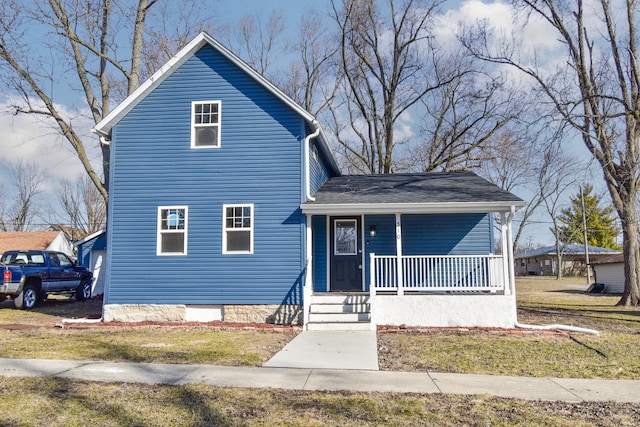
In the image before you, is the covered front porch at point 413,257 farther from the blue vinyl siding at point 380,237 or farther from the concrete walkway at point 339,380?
the concrete walkway at point 339,380

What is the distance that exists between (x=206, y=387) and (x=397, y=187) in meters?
8.89

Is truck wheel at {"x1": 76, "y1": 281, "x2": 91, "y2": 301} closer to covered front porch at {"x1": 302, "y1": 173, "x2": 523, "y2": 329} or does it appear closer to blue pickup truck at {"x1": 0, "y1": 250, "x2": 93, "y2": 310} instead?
blue pickup truck at {"x1": 0, "y1": 250, "x2": 93, "y2": 310}

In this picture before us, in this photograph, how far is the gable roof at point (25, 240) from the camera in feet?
109

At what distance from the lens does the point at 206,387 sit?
18.8 ft

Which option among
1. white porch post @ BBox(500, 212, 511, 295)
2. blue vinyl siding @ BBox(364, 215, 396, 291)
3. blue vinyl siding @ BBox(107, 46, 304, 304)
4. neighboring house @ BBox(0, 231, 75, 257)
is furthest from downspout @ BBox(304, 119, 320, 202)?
neighboring house @ BBox(0, 231, 75, 257)

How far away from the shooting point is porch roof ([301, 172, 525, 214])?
11.2 metres

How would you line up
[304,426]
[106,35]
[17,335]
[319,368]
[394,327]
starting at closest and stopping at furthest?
1. [304,426]
2. [319,368]
3. [17,335]
4. [394,327]
5. [106,35]

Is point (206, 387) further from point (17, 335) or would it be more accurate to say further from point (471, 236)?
point (471, 236)

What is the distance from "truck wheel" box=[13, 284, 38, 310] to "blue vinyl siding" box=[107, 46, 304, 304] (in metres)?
4.76

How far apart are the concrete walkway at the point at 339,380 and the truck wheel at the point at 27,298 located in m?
8.62

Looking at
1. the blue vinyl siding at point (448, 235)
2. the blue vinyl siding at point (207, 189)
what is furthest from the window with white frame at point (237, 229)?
the blue vinyl siding at point (448, 235)

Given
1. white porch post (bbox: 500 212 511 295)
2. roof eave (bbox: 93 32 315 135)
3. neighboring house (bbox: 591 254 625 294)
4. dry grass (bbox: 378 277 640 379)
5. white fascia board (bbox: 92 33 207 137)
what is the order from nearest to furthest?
1. dry grass (bbox: 378 277 640 379)
2. white porch post (bbox: 500 212 511 295)
3. roof eave (bbox: 93 32 315 135)
4. white fascia board (bbox: 92 33 207 137)
5. neighboring house (bbox: 591 254 625 294)

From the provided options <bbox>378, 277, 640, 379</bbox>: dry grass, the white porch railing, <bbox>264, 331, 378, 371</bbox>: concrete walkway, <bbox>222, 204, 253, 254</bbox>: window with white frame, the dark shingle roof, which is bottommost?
<bbox>378, 277, 640, 379</bbox>: dry grass

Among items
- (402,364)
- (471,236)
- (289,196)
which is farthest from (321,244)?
(402,364)
